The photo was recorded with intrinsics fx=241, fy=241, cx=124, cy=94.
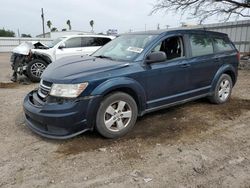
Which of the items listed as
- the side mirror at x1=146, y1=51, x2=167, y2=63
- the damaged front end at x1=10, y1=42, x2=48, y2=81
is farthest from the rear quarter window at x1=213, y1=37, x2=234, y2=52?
the damaged front end at x1=10, y1=42, x2=48, y2=81

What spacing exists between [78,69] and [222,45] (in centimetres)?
352

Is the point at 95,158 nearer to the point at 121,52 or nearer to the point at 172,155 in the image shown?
the point at 172,155

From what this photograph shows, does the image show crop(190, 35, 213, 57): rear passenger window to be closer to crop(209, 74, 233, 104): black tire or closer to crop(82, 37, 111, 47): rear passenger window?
crop(209, 74, 233, 104): black tire

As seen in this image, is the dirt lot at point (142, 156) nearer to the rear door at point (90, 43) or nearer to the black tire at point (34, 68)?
the black tire at point (34, 68)

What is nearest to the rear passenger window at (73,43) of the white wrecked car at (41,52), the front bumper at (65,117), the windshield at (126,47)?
the white wrecked car at (41,52)

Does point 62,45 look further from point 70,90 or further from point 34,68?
point 70,90

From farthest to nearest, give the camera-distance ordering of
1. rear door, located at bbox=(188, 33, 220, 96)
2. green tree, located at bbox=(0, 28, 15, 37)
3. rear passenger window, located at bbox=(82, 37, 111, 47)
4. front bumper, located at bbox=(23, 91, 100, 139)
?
1. green tree, located at bbox=(0, 28, 15, 37)
2. rear passenger window, located at bbox=(82, 37, 111, 47)
3. rear door, located at bbox=(188, 33, 220, 96)
4. front bumper, located at bbox=(23, 91, 100, 139)

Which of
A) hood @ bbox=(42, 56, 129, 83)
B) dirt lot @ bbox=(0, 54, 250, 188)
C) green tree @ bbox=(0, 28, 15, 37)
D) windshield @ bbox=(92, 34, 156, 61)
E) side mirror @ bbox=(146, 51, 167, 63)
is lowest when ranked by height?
dirt lot @ bbox=(0, 54, 250, 188)

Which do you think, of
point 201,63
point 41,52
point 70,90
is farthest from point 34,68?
point 201,63

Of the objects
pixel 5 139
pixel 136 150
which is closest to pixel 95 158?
pixel 136 150

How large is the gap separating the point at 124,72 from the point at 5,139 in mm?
2158

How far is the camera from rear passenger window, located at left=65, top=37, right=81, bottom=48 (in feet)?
31.0

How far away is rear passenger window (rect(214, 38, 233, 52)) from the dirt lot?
1.60 metres

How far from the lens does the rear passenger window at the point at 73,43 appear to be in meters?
9.46
